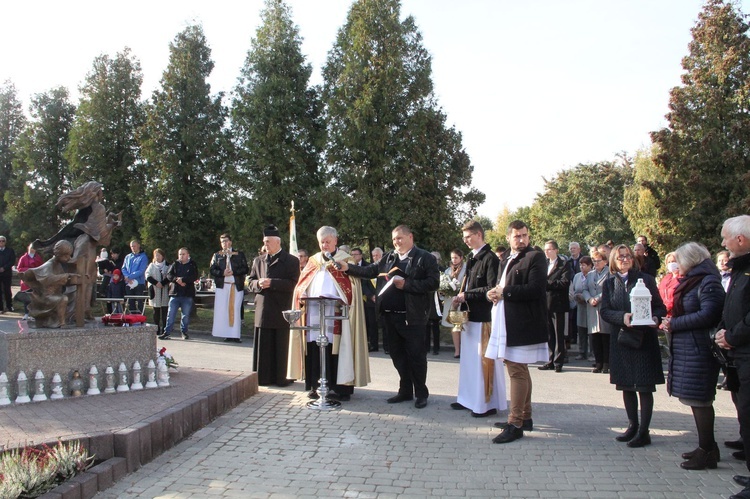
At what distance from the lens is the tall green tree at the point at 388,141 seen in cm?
2577

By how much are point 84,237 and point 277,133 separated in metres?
20.0

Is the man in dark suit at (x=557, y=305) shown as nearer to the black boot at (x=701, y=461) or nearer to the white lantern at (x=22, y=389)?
the black boot at (x=701, y=461)

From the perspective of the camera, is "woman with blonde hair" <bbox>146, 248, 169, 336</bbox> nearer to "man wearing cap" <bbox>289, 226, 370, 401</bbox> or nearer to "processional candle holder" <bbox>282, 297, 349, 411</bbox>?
"man wearing cap" <bbox>289, 226, 370, 401</bbox>

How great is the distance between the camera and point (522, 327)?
577 cm

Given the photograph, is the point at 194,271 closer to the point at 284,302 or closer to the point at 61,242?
the point at 284,302

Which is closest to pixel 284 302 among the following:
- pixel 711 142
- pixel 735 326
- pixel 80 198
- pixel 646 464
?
pixel 80 198

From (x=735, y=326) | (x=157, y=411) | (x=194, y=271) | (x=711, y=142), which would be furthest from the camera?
(x=711, y=142)

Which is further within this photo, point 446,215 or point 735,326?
point 446,215

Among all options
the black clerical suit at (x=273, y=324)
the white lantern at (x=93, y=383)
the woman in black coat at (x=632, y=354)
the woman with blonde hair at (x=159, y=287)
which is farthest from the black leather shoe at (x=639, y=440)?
the woman with blonde hair at (x=159, y=287)

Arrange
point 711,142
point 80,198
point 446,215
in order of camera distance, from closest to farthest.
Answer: point 80,198 < point 711,142 < point 446,215

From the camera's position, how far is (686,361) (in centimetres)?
507

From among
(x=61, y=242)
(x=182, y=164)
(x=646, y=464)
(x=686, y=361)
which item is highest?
(x=182, y=164)

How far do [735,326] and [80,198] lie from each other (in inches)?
273

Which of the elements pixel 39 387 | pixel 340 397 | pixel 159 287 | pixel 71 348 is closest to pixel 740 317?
pixel 340 397
